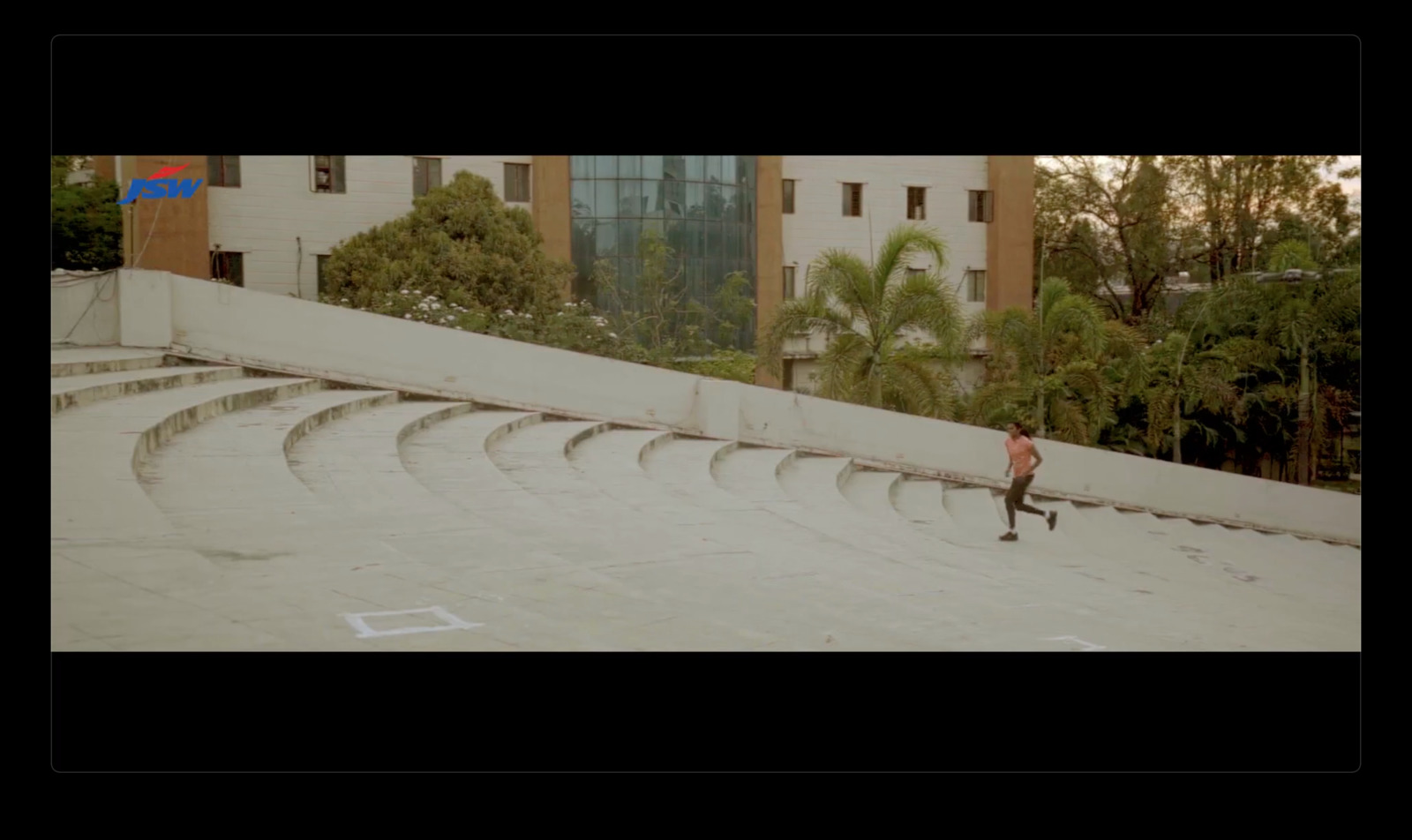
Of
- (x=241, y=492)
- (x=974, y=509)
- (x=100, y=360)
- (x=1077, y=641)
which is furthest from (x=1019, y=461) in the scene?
(x=100, y=360)

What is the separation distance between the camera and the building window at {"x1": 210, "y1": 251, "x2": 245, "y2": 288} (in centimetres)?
1991

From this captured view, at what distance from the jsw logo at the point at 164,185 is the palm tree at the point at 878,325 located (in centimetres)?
878

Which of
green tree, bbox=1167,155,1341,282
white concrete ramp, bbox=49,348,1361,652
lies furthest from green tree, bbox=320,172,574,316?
green tree, bbox=1167,155,1341,282

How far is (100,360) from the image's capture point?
11.1 meters

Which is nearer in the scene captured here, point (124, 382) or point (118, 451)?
point (118, 451)

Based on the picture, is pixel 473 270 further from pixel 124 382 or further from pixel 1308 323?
pixel 1308 323

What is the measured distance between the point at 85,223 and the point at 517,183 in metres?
7.26

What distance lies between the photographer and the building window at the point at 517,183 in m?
22.5

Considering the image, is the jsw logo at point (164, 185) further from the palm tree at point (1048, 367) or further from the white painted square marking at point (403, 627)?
the white painted square marking at point (403, 627)

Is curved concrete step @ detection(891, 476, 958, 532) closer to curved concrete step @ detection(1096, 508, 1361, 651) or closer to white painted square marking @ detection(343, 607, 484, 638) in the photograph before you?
curved concrete step @ detection(1096, 508, 1361, 651)

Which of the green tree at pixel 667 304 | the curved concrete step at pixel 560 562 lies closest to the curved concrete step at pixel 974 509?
the curved concrete step at pixel 560 562

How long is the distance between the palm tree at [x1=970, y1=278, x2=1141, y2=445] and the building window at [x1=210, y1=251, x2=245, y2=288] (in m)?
11.8
